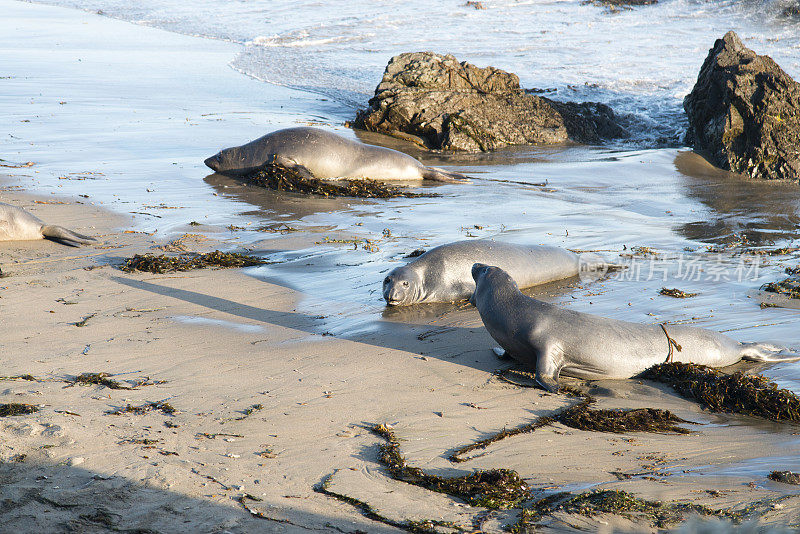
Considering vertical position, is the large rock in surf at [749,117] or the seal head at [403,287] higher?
the large rock in surf at [749,117]

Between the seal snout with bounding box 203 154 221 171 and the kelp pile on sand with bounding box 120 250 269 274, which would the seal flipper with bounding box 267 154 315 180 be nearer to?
the seal snout with bounding box 203 154 221 171

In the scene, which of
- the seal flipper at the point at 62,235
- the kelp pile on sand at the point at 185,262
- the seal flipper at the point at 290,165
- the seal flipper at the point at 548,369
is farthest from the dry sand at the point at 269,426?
the seal flipper at the point at 290,165

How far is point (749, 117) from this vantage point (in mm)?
10781

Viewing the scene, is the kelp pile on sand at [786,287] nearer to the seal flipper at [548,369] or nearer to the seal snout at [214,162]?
the seal flipper at [548,369]

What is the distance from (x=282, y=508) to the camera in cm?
254

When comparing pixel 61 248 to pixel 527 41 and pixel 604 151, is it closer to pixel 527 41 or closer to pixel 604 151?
pixel 604 151

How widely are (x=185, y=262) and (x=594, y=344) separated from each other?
334 centimetres

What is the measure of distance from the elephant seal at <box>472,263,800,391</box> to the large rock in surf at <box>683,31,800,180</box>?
685cm

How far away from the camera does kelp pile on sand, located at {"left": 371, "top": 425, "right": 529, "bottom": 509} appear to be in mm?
2688

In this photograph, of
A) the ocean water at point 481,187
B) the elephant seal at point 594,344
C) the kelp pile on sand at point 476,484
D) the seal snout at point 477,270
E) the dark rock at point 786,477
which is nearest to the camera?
the kelp pile on sand at point 476,484

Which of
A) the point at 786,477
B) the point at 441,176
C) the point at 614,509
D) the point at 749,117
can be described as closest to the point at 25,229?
the point at 441,176

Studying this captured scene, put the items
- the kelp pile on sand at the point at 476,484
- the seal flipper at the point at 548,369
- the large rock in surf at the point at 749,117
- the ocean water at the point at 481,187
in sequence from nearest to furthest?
1. the kelp pile on sand at the point at 476,484
2. the seal flipper at the point at 548,369
3. the ocean water at the point at 481,187
4. the large rock in surf at the point at 749,117

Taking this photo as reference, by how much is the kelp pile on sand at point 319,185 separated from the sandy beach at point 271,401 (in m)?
0.75

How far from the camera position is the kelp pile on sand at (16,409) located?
10.3ft
